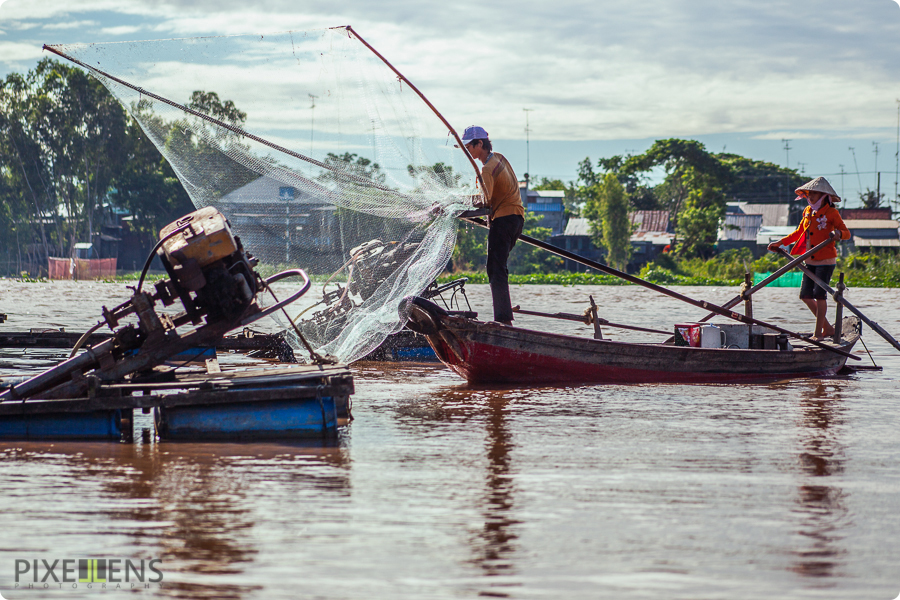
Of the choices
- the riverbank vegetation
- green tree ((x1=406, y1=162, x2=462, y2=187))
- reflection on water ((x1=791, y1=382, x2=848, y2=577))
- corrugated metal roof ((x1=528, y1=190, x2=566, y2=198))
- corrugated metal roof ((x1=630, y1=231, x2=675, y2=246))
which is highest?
corrugated metal roof ((x1=528, y1=190, x2=566, y2=198))

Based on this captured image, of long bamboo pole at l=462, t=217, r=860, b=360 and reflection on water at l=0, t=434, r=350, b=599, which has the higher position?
long bamboo pole at l=462, t=217, r=860, b=360

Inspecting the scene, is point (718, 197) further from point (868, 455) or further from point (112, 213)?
point (868, 455)

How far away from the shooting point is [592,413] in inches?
251

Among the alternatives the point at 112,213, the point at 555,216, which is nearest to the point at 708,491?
the point at 112,213

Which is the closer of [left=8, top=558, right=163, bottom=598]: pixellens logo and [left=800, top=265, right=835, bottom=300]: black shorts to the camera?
[left=8, top=558, right=163, bottom=598]: pixellens logo

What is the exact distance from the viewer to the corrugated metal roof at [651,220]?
56.1 meters

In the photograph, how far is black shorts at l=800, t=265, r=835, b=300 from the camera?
27.9ft

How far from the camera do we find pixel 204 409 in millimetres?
5062

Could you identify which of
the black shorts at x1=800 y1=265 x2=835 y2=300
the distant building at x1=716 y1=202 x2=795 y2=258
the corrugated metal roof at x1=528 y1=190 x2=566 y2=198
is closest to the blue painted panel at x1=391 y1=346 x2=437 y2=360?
the black shorts at x1=800 y1=265 x2=835 y2=300

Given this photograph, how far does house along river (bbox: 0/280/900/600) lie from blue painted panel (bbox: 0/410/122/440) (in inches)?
3.5

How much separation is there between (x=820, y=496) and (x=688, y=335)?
427 centimetres

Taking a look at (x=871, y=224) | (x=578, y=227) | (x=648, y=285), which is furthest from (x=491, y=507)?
(x=871, y=224)

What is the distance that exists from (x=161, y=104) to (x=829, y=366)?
22.0 ft

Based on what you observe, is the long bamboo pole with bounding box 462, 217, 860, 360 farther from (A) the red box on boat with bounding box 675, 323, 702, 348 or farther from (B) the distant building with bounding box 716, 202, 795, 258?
(B) the distant building with bounding box 716, 202, 795, 258
